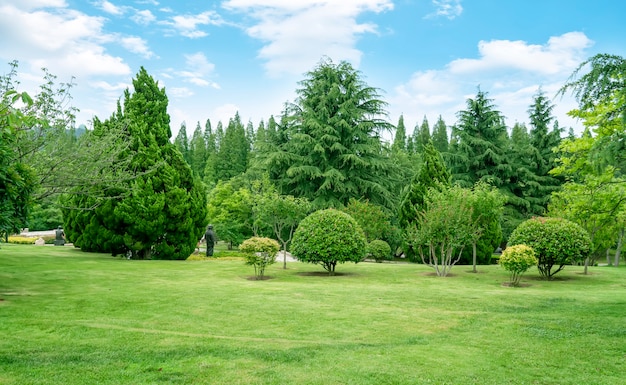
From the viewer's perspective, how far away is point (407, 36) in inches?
606

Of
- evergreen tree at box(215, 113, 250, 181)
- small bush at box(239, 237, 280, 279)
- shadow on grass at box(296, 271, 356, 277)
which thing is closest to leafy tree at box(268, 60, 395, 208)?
shadow on grass at box(296, 271, 356, 277)

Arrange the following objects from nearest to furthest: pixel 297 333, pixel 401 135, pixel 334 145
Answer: pixel 297 333, pixel 334 145, pixel 401 135


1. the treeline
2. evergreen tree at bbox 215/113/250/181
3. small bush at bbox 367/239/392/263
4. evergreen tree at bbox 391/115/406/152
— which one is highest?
evergreen tree at bbox 391/115/406/152

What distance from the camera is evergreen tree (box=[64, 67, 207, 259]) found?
692 inches

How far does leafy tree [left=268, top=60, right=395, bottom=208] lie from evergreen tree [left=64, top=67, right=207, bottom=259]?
10.3 meters

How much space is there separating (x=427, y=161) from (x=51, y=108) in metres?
16.3

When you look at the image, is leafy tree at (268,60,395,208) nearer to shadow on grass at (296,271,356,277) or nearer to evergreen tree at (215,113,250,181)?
shadow on grass at (296,271,356,277)

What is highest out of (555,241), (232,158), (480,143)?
(232,158)

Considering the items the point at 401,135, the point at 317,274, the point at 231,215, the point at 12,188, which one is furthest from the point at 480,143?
the point at 401,135

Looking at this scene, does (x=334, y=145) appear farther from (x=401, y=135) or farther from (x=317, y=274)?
(x=401, y=135)

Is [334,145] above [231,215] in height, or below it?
above

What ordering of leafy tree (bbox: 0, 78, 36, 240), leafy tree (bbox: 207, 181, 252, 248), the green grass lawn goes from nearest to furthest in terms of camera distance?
the green grass lawn < leafy tree (bbox: 0, 78, 36, 240) < leafy tree (bbox: 207, 181, 252, 248)

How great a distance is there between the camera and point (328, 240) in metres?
14.9

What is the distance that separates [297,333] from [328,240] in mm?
8132
